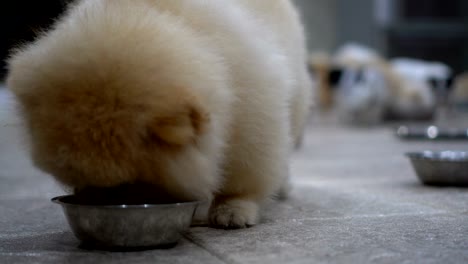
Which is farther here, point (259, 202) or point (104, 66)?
point (259, 202)

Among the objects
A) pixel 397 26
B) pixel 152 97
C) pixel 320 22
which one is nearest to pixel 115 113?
pixel 152 97

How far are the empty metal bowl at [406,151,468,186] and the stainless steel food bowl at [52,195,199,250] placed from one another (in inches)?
67.5

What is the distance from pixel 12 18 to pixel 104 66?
9178mm

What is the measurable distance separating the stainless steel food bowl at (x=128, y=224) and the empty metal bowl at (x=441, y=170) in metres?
1.71

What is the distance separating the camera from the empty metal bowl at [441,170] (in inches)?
127

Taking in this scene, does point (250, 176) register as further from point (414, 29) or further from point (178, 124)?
point (414, 29)

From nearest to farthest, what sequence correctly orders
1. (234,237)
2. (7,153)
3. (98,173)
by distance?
1. (98,173)
2. (234,237)
3. (7,153)

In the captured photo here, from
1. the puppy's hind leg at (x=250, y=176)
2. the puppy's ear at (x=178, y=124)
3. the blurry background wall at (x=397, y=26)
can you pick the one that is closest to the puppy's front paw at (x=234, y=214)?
the puppy's hind leg at (x=250, y=176)

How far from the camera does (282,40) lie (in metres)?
2.86

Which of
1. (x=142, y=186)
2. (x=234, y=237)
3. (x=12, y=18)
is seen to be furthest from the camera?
(x=12, y=18)

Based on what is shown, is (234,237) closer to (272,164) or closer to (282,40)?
(272,164)

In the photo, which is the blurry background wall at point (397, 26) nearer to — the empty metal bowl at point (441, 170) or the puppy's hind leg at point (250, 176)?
the empty metal bowl at point (441, 170)

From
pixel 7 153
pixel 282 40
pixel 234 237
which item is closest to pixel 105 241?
pixel 234 237

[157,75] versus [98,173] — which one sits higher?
[157,75]
